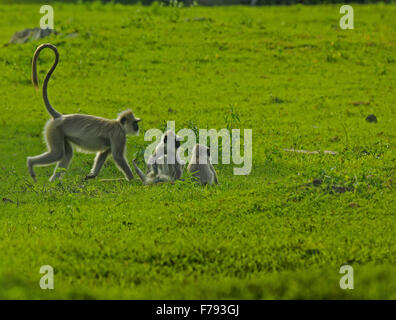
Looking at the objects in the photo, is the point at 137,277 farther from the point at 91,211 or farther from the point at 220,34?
the point at 220,34

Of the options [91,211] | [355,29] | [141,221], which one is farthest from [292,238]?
[355,29]

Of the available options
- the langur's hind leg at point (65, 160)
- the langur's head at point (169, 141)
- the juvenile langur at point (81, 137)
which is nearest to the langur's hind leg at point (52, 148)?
the juvenile langur at point (81, 137)

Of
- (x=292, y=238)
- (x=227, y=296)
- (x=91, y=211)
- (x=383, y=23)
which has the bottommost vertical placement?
(x=227, y=296)

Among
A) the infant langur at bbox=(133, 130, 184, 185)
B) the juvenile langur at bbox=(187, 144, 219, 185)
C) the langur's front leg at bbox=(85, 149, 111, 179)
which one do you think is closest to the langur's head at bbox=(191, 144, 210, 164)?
the juvenile langur at bbox=(187, 144, 219, 185)

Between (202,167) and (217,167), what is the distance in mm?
1940

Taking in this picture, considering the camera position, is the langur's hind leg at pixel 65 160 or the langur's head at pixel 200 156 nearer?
the langur's head at pixel 200 156

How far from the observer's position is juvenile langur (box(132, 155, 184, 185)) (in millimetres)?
10961

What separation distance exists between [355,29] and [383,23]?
1.88m

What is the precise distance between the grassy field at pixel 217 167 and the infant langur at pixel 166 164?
541 millimetres

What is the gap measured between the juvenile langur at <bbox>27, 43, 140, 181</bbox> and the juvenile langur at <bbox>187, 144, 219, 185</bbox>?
1292mm

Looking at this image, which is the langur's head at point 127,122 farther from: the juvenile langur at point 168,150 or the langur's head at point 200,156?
the langur's head at point 200,156

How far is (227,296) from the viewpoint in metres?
6.35

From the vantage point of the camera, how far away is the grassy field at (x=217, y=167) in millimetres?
6855

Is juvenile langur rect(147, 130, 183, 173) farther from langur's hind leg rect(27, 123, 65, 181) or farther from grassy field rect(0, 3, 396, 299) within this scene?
langur's hind leg rect(27, 123, 65, 181)
